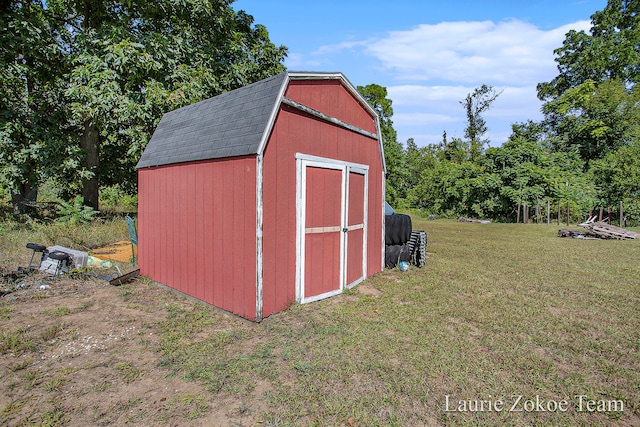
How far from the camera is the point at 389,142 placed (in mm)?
26688

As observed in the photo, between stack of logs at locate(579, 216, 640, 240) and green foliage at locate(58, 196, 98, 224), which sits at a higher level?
green foliage at locate(58, 196, 98, 224)

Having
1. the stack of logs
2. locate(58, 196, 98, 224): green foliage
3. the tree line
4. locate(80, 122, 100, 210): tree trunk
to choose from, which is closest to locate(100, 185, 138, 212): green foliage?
locate(80, 122, 100, 210): tree trunk

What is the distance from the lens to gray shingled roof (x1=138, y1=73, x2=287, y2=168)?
4.15 meters

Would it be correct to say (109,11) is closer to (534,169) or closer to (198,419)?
(198,419)

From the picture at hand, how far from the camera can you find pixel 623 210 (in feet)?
57.3

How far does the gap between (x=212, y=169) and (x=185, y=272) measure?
1783mm

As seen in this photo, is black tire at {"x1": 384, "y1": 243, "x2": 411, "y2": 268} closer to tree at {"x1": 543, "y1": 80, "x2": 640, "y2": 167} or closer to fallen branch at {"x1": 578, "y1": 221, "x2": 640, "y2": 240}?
fallen branch at {"x1": 578, "y1": 221, "x2": 640, "y2": 240}

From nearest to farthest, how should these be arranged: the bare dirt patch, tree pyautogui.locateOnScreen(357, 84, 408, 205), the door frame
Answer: the bare dirt patch < the door frame < tree pyautogui.locateOnScreen(357, 84, 408, 205)

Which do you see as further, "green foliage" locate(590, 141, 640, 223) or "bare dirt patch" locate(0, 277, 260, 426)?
"green foliage" locate(590, 141, 640, 223)

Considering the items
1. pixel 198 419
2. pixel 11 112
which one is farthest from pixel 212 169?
pixel 11 112

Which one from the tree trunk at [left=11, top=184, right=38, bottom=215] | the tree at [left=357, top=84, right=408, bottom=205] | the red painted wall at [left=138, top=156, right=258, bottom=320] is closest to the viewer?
the red painted wall at [left=138, top=156, right=258, bottom=320]

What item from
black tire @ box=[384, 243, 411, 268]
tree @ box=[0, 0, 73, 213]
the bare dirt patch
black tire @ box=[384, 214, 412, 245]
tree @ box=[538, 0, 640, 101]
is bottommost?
the bare dirt patch

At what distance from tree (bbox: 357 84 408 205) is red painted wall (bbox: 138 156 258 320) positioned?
20520mm

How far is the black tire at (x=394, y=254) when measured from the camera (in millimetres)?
7312
